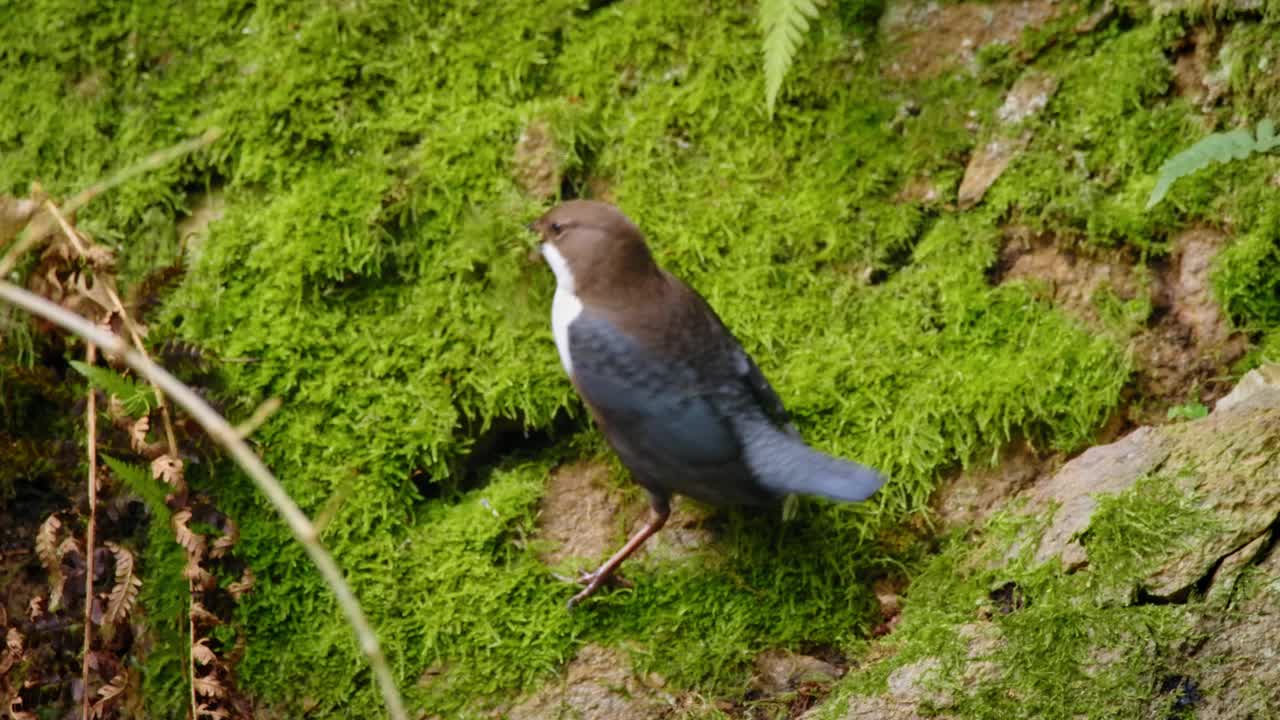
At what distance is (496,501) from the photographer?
362 centimetres

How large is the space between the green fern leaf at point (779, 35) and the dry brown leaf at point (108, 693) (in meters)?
2.57

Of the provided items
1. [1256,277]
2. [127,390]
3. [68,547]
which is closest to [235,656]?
[68,547]

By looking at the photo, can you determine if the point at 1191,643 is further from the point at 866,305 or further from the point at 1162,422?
the point at 866,305

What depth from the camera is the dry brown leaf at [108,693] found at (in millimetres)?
3059

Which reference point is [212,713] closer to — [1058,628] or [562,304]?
[562,304]

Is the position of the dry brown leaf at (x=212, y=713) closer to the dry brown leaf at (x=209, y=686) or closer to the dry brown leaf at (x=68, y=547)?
the dry brown leaf at (x=209, y=686)

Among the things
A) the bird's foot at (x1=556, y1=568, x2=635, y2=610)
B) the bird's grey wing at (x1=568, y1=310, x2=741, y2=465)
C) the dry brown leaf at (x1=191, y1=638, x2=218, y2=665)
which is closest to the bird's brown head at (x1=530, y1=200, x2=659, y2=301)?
the bird's grey wing at (x1=568, y1=310, x2=741, y2=465)

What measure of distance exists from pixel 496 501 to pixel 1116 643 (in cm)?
184

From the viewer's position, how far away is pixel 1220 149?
304 cm

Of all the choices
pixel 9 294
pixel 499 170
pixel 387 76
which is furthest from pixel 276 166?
pixel 9 294

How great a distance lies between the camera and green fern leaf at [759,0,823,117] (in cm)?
371

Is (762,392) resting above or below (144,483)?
below

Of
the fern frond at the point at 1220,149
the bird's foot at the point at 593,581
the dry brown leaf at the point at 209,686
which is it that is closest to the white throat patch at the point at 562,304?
the bird's foot at the point at 593,581

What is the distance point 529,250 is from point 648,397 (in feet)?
2.80
